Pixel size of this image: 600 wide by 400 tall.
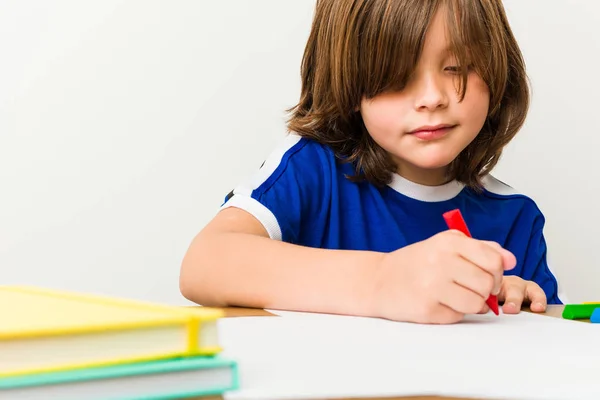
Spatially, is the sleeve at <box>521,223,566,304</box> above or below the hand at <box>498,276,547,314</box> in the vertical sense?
above

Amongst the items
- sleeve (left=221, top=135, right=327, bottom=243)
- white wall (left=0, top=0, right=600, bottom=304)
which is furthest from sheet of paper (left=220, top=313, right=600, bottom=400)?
white wall (left=0, top=0, right=600, bottom=304)

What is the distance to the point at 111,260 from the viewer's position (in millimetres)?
1577

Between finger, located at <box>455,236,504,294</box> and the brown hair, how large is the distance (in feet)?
0.98

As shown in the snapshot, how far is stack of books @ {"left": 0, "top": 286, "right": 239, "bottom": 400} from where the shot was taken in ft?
1.02

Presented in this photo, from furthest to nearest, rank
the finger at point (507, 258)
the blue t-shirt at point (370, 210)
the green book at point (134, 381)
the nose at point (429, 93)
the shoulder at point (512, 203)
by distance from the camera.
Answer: the shoulder at point (512, 203) → the blue t-shirt at point (370, 210) → the nose at point (429, 93) → the finger at point (507, 258) → the green book at point (134, 381)

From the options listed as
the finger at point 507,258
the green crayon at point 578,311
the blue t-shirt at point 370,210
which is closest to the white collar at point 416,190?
the blue t-shirt at point 370,210

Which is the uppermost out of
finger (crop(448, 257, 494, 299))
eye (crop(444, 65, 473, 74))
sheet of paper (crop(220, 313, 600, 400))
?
eye (crop(444, 65, 473, 74))

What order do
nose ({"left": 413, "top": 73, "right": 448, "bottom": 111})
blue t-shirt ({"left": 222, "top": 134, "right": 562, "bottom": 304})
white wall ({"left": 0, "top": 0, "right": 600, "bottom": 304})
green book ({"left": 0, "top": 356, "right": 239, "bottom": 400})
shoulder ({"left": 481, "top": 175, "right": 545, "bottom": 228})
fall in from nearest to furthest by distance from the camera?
green book ({"left": 0, "top": 356, "right": 239, "bottom": 400}) → nose ({"left": 413, "top": 73, "right": 448, "bottom": 111}) → blue t-shirt ({"left": 222, "top": 134, "right": 562, "bottom": 304}) → shoulder ({"left": 481, "top": 175, "right": 545, "bottom": 228}) → white wall ({"left": 0, "top": 0, "right": 600, "bottom": 304})

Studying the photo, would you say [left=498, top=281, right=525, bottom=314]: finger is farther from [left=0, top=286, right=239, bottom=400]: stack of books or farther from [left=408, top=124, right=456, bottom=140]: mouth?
[left=0, top=286, right=239, bottom=400]: stack of books

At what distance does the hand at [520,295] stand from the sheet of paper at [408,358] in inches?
5.6

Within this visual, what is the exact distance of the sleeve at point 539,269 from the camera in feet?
3.25

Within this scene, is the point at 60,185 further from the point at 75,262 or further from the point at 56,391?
the point at 56,391

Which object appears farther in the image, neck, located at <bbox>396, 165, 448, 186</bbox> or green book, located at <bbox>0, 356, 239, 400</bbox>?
neck, located at <bbox>396, 165, 448, 186</bbox>

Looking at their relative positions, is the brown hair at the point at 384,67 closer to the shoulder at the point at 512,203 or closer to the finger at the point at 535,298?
the shoulder at the point at 512,203
